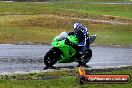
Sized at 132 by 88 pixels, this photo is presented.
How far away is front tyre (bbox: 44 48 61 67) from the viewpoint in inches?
750

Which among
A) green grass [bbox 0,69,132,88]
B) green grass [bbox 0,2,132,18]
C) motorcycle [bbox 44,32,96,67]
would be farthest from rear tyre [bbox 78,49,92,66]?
green grass [bbox 0,2,132,18]

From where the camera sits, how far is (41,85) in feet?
45.8

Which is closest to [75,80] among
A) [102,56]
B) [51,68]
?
[51,68]

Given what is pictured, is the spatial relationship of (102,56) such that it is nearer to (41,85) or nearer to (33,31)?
(41,85)

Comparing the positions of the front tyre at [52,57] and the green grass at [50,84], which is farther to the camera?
the front tyre at [52,57]

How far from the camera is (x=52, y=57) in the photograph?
62.8 feet

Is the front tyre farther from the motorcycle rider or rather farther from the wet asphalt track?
the motorcycle rider

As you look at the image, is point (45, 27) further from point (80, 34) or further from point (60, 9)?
point (80, 34)

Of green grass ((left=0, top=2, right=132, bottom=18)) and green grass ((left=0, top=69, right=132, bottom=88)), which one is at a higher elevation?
green grass ((left=0, top=69, right=132, bottom=88))

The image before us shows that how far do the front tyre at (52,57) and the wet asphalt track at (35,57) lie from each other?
0.94 feet

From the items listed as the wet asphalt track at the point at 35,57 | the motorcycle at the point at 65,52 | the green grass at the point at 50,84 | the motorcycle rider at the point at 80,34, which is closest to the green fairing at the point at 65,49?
the motorcycle at the point at 65,52

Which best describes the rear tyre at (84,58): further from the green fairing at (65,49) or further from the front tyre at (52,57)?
the front tyre at (52,57)

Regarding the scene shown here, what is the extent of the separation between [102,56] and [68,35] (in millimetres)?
3297

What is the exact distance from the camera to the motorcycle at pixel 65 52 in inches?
754
